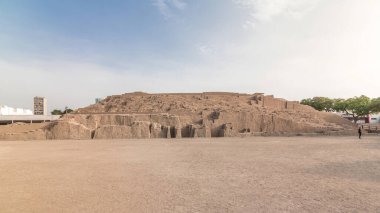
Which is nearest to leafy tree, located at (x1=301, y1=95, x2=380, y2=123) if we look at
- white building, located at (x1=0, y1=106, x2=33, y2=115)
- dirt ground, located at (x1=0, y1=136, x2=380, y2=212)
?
dirt ground, located at (x1=0, y1=136, x2=380, y2=212)

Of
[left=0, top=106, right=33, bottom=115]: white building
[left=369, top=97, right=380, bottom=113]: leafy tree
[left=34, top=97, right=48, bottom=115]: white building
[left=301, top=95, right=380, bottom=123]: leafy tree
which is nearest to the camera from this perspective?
[left=369, top=97, right=380, bottom=113]: leafy tree

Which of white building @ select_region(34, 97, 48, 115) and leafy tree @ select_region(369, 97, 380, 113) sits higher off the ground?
white building @ select_region(34, 97, 48, 115)

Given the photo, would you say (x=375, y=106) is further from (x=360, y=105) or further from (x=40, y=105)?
(x=40, y=105)

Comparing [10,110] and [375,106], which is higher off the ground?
[10,110]

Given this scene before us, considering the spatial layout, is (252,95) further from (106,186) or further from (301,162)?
(106,186)

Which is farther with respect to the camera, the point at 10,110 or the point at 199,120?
the point at 10,110

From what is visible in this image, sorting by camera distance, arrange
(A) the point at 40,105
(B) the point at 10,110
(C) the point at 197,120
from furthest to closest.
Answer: (A) the point at 40,105
(B) the point at 10,110
(C) the point at 197,120

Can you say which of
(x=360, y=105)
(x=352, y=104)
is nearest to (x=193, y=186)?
(x=360, y=105)

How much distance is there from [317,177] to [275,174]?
1.23m

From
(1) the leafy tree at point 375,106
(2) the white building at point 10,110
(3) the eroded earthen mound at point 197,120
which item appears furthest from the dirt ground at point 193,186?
(2) the white building at point 10,110

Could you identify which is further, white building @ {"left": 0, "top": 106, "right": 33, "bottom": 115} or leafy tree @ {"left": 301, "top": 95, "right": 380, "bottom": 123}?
white building @ {"left": 0, "top": 106, "right": 33, "bottom": 115}

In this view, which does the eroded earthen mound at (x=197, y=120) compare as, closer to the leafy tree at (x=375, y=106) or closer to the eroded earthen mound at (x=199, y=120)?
the eroded earthen mound at (x=199, y=120)

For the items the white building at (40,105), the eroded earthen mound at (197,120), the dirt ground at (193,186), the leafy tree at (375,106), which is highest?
the white building at (40,105)

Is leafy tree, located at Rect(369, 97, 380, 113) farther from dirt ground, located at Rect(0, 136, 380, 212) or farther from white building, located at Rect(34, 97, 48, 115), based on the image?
white building, located at Rect(34, 97, 48, 115)
